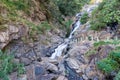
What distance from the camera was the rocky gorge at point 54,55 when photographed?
960cm

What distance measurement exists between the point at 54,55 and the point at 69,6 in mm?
8336

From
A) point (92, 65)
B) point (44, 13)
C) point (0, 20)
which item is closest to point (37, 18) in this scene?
point (44, 13)

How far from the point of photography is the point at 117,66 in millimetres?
9531

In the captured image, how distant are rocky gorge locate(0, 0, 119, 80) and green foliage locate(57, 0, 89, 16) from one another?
5636 millimetres

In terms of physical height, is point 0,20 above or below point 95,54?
above

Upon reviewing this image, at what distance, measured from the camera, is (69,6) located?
20000mm

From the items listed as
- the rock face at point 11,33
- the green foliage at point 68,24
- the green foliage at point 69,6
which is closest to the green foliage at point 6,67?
the rock face at point 11,33

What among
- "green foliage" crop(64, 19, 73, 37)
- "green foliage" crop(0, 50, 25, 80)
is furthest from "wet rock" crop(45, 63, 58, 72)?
"green foliage" crop(64, 19, 73, 37)

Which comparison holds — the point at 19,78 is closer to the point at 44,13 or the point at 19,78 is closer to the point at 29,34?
the point at 29,34

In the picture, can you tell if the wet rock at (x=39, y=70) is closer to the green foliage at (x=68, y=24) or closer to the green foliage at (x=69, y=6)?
the green foliage at (x=68, y=24)

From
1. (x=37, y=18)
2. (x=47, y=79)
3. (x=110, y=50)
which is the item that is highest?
(x=37, y=18)

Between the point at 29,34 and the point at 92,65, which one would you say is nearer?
the point at 92,65

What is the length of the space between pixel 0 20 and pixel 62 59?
3506 millimetres

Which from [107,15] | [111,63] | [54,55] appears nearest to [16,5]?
[54,55]
